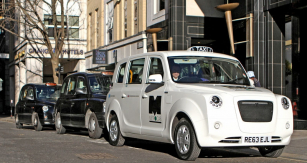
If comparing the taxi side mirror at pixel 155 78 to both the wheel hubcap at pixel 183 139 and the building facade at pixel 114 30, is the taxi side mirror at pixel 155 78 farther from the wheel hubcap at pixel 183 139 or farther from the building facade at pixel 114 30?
the building facade at pixel 114 30

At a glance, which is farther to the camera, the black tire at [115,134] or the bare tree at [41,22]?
the bare tree at [41,22]

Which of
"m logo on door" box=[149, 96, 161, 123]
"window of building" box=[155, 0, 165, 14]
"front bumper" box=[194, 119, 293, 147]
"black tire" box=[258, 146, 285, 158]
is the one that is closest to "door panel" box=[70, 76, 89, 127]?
"m logo on door" box=[149, 96, 161, 123]

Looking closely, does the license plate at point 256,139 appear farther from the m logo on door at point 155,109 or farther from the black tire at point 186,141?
the m logo on door at point 155,109

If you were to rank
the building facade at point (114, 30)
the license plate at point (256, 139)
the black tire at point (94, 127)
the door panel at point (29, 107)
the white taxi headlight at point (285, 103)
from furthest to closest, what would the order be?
the building facade at point (114, 30), the door panel at point (29, 107), the black tire at point (94, 127), the white taxi headlight at point (285, 103), the license plate at point (256, 139)

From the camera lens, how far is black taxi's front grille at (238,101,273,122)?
8039 millimetres

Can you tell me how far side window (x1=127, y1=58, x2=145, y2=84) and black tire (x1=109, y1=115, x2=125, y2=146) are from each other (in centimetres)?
103

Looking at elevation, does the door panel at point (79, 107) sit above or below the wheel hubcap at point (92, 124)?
above

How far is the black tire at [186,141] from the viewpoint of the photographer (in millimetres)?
8062

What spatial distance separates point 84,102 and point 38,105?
462cm

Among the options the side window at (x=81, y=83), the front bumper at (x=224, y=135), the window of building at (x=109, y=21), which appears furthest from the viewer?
the window of building at (x=109, y=21)

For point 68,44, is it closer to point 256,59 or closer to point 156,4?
point 156,4

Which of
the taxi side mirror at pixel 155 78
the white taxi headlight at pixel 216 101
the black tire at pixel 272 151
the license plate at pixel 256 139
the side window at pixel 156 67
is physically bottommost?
the black tire at pixel 272 151

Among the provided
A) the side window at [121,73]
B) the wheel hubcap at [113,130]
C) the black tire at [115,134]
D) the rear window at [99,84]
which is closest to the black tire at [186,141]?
the black tire at [115,134]

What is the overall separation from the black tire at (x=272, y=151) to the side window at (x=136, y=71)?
111 inches
